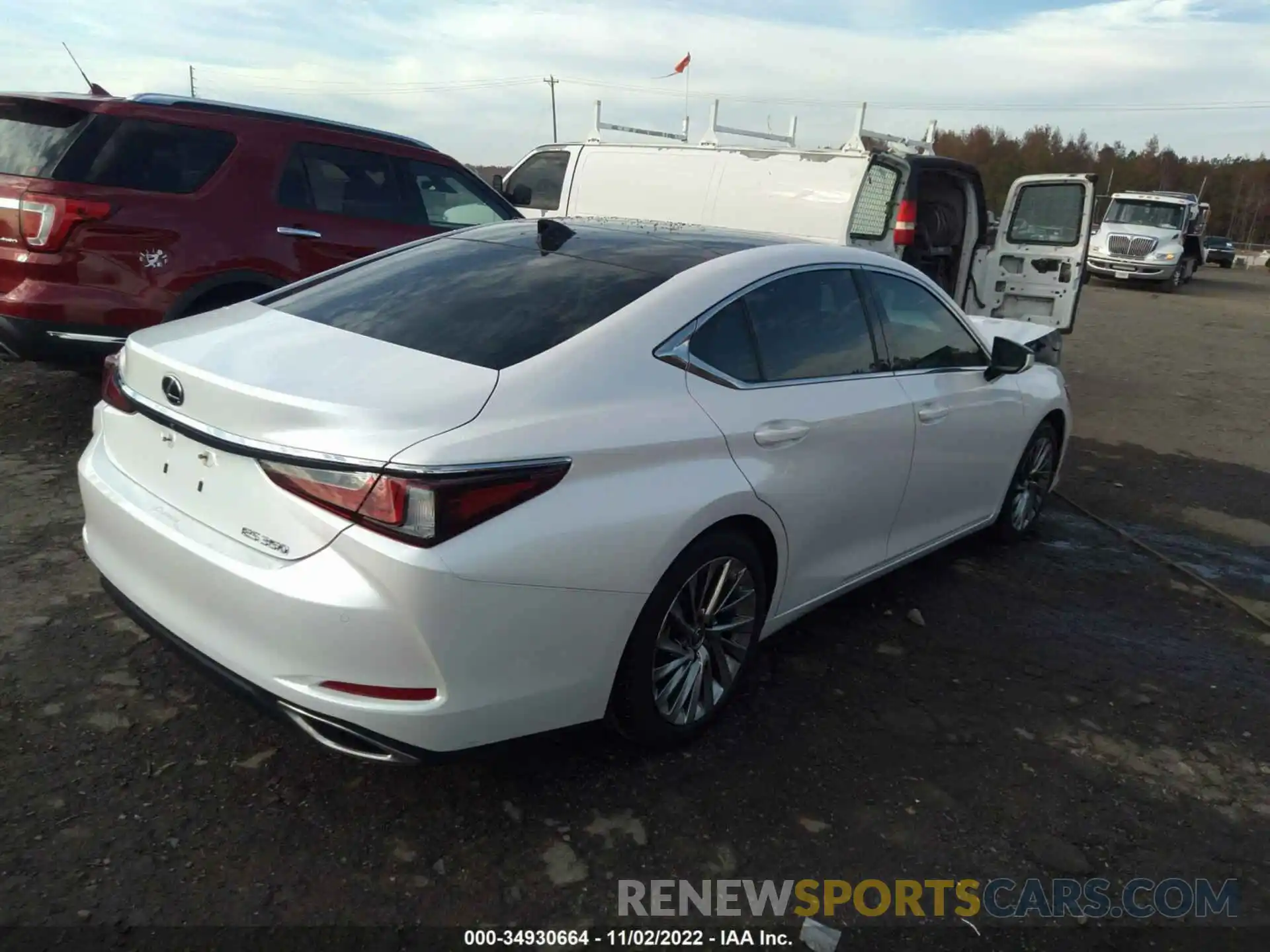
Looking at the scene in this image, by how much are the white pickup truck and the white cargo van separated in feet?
59.0

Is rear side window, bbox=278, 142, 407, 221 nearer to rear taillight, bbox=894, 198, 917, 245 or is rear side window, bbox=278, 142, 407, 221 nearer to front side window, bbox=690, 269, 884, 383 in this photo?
front side window, bbox=690, 269, 884, 383

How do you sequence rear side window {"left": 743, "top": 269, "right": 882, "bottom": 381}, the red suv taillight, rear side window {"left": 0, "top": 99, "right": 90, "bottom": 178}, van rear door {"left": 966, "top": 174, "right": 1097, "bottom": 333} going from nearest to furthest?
rear side window {"left": 743, "top": 269, "right": 882, "bottom": 381} < the red suv taillight < rear side window {"left": 0, "top": 99, "right": 90, "bottom": 178} < van rear door {"left": 966, "top": 174, "right": 1097, "bottom": 333}

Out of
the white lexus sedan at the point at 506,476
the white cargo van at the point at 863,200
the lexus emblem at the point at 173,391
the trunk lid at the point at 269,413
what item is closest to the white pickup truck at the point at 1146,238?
the white cargo van at the point at 863,200

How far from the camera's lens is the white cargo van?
7.74 metres

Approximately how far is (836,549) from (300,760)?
1.96 metres

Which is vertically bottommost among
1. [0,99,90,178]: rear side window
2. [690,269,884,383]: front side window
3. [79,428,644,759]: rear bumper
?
[79,428,644,759]: rear bumper

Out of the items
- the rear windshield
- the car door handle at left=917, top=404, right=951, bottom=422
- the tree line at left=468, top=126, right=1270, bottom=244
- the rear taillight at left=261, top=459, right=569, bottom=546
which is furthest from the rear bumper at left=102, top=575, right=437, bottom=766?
the tree line at left=468, top=126, right=1270, bottom=244

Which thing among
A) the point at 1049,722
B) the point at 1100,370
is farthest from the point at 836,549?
the point at 1100,370

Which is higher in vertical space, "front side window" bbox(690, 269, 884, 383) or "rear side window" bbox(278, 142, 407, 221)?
"rear side window" bbox(278, 142, 407, 221)

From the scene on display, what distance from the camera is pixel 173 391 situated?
2.66 meters

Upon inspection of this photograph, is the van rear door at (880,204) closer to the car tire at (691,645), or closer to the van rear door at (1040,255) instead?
the van rear door at (1040,255)

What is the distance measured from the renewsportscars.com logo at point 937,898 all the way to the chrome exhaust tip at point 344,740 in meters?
0.69

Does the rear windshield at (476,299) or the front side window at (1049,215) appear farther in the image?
the front side window at (1049,215)

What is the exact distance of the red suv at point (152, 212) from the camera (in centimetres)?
489
